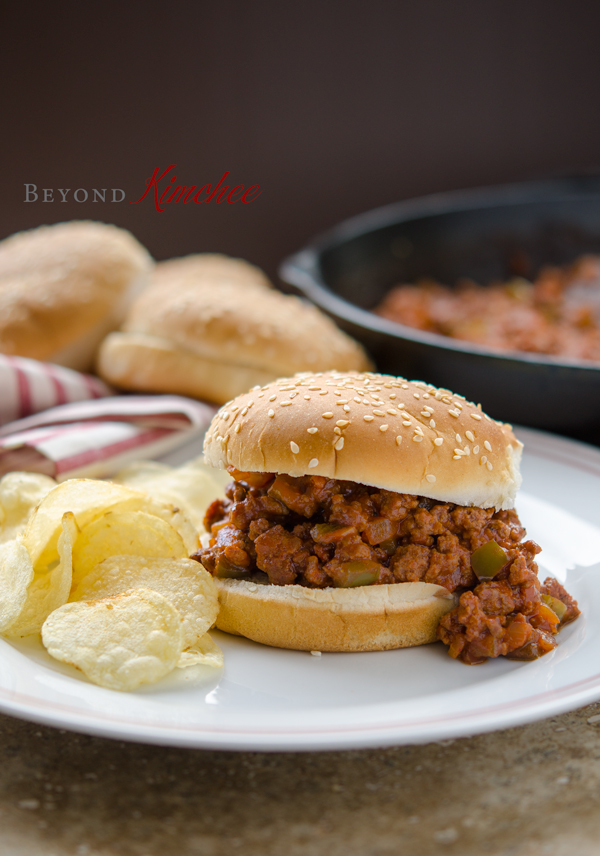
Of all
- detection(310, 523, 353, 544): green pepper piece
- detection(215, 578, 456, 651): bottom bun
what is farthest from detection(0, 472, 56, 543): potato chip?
detection(310, 523, 353, 544): green pepper piece

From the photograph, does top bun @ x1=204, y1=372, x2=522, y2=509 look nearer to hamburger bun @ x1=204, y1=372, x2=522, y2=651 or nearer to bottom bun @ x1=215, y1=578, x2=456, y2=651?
hamburger bun @ x1=204, y1=372, x2=522, y2=651

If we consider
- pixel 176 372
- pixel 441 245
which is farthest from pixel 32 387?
pixel 441 245

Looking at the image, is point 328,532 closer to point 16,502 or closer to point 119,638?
point 119,638

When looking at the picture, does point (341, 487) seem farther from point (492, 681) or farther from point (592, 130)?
point (592, 130)

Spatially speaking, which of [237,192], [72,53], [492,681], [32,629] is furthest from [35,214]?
[492,681]

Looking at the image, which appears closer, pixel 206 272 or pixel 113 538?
Result: pixel 113 538
